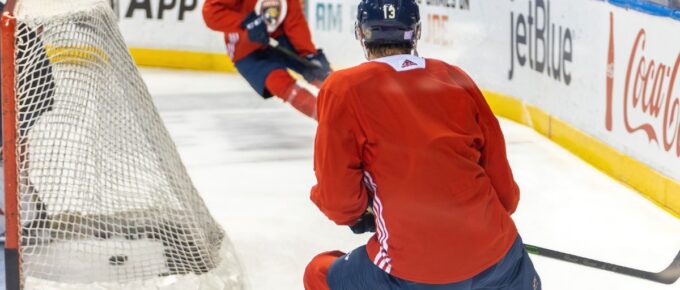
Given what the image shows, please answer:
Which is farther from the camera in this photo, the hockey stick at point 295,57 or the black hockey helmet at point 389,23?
the hockey stick at point 295,57

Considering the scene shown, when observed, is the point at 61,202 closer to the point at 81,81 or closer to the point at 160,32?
the point at 81,81

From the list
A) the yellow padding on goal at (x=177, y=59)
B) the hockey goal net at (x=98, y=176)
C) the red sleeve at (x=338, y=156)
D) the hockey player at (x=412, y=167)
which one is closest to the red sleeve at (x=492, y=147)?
the hockey player at (x=412, y=167)

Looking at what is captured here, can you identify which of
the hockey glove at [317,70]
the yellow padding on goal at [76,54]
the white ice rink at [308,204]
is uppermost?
the yellow padding on goal at [76,54]

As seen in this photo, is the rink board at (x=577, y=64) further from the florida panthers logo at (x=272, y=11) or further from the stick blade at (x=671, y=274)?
the florida panthers logo at (x=272, y=11)

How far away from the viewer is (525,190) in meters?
4.54

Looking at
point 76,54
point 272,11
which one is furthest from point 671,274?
point 272,11

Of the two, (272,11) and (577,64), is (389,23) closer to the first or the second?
(272,11)

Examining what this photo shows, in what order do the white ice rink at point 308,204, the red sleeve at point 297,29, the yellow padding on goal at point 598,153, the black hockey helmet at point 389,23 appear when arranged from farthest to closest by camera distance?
the red sleeve at point 297,29, the yellow padding on goal at point 598,153, the white ice rink at point 308,204, the black hockey helmet at point 389,23

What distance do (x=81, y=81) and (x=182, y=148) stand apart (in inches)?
92.7

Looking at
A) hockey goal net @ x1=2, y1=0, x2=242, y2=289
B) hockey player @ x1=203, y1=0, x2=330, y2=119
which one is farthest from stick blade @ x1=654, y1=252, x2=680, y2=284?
hockey player @ x1=203, y1=0, x2=330, y2=119

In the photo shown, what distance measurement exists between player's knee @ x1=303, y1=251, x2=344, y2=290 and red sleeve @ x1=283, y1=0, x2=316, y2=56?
3.00 metres

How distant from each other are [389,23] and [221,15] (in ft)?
9.69

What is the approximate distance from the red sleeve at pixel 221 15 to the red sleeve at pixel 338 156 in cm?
298

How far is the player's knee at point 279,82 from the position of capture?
4820mm
